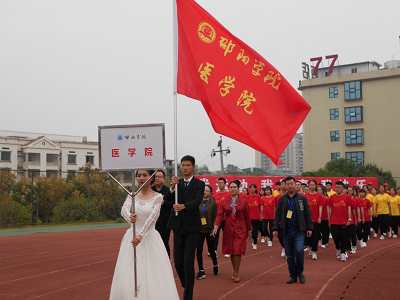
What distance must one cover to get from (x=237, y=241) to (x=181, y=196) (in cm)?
238

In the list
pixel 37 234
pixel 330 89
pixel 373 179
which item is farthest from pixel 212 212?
pixel 330 89

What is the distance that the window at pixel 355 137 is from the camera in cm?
5903

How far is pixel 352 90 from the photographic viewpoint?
59.2 metres

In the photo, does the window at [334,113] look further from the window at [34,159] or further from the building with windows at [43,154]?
the window at [34,159]

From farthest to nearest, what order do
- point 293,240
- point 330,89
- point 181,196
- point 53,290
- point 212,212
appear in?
1. point 330,89
2. point 212,212
3. point 293,240
4. point 53,290
5. point 181,196

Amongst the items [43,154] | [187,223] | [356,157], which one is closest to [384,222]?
[187,223]

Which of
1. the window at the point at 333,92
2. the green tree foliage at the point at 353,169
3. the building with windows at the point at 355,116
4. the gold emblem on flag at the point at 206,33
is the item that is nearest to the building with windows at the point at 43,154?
the building with windows at the point at 355,116

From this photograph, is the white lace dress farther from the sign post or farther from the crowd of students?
the crowd of students

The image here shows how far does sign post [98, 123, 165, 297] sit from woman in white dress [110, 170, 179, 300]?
A: 10.8 inches

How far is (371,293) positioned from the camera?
777cm

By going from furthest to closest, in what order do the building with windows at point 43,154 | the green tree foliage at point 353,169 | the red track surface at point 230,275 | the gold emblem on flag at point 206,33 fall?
the building with windows at point 43,154 → the green tree foliage at point 353,169 → the gold emblem on flag at point 206,33 → the red track surface at point 230,275

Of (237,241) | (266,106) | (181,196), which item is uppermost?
(266,106)

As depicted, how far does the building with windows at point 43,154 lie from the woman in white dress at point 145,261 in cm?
6446

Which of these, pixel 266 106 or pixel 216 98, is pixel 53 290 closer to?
pixel 216 98
